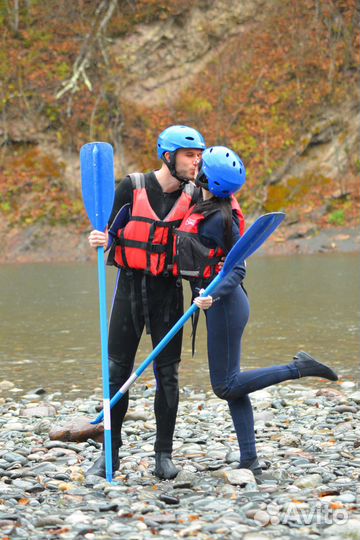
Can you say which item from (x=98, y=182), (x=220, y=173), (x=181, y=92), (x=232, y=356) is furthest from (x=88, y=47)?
(x=232, y=356)

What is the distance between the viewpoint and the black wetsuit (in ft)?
16.0

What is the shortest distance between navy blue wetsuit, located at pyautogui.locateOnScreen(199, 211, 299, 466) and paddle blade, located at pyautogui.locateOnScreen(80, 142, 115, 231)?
55 cm

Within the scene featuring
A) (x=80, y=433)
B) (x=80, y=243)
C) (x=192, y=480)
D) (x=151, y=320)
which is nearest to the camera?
(x=192, y=480)

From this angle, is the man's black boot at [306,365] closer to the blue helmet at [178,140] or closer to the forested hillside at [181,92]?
the blue helmet at [178,140]

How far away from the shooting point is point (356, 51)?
1057 inches

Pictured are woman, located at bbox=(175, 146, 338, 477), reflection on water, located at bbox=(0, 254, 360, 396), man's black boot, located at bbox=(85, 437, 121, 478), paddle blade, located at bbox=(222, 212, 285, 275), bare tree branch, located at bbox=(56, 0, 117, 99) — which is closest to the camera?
paddle blade, located at bbox=(222, 212, 285, 275)

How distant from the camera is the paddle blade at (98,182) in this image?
4777 millimetres

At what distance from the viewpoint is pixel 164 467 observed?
190 inches

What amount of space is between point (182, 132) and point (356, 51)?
2348 centimetres

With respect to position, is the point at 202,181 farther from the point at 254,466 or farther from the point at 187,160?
the point at 254,466

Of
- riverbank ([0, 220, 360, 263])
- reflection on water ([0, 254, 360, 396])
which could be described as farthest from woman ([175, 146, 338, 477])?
riverbank ([0, 220, 360, 263])

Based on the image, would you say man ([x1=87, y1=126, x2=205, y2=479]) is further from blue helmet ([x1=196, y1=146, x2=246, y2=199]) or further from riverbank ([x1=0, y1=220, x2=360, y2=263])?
riverbank ([x1=0, y1=220, x2=360, y2=263])

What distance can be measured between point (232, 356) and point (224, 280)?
1.49 ft

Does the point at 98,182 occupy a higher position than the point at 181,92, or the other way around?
the point at 181,92
